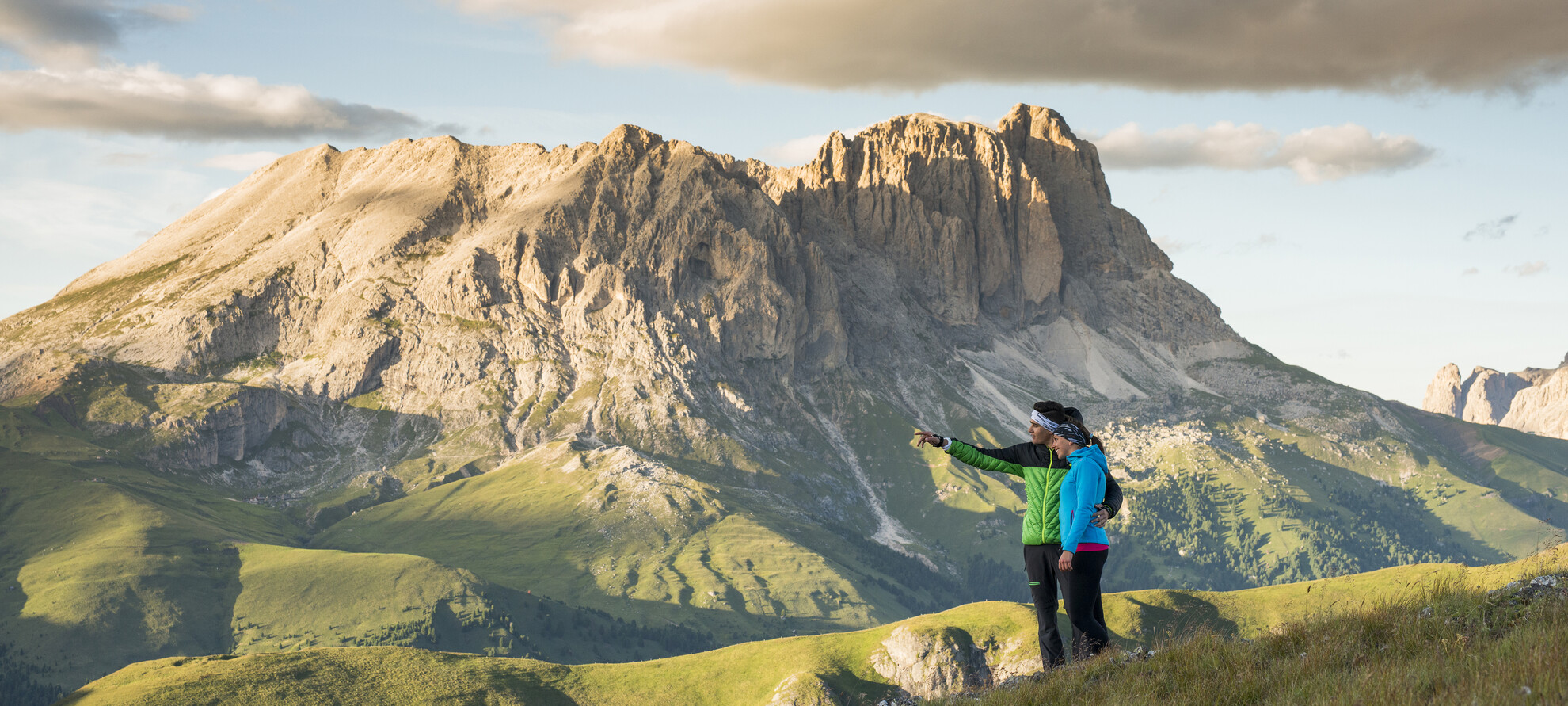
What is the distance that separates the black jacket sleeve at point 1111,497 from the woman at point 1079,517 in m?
0.28

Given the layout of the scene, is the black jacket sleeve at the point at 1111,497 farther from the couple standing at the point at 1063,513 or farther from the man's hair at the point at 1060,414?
the man's hair at the point at 1060,414

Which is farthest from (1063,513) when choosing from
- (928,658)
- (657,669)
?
(657,669)

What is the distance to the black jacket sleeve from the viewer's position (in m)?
22.9

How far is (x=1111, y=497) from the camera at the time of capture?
23297mm

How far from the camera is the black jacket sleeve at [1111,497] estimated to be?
22.9 metres

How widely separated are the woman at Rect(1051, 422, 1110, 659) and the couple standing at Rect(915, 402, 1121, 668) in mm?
16

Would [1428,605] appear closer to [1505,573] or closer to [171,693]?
[1505,573]

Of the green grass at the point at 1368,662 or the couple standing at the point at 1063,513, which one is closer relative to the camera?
the green grass at the point at 1368,662

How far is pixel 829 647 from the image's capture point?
6988 inches

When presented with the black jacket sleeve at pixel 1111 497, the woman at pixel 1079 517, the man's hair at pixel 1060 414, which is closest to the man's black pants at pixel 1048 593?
the woman at pixel 1079 517

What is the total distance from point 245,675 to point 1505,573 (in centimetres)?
14875

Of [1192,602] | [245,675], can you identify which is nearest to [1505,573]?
[1192,602]

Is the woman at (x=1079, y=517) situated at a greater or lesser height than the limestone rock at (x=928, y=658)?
greater

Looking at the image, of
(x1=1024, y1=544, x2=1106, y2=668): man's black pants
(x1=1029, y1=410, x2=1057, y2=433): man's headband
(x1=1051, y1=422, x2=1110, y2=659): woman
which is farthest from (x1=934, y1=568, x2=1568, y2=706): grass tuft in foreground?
(x1=1029, y1=410, x2=1057, y2=433): man's headband
